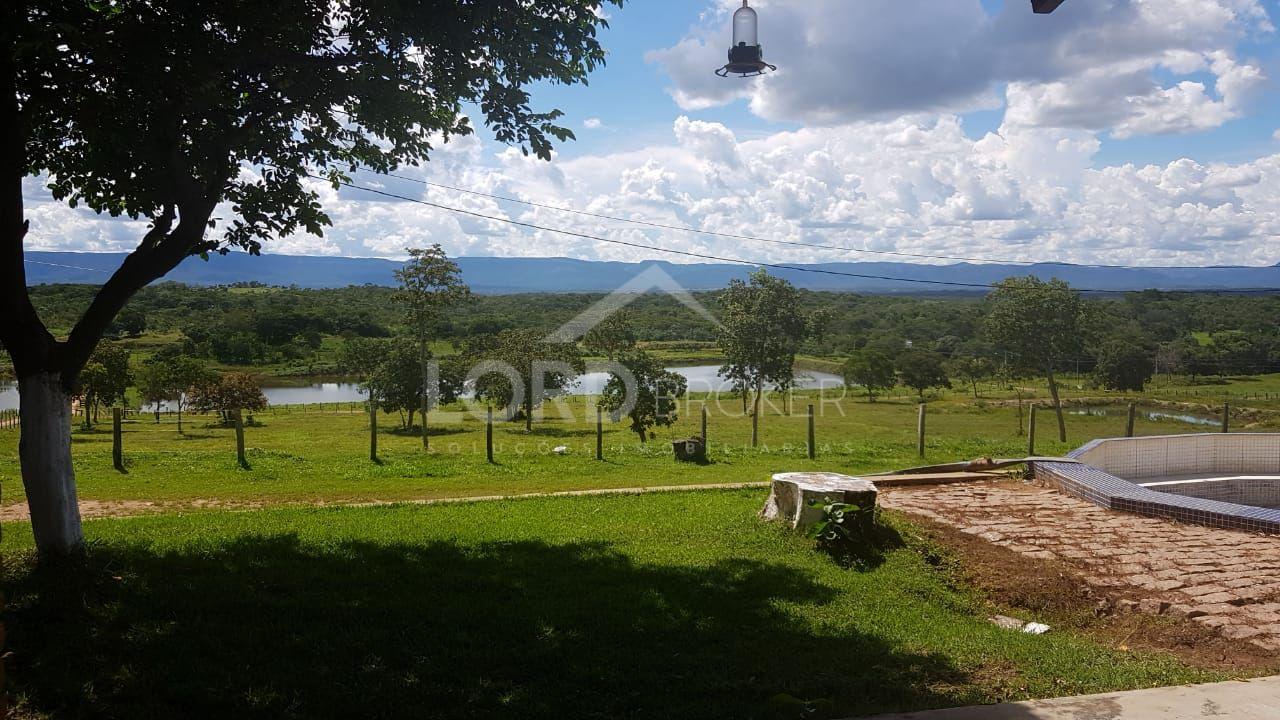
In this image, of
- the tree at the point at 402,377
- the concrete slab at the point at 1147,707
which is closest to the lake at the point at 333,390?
the tree at the point at 402,377

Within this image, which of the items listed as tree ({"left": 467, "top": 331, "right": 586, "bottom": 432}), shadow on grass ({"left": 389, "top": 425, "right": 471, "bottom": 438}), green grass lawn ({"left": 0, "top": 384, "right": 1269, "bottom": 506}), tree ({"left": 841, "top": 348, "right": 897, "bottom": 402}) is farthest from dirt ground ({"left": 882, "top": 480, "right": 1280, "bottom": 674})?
tree ({"left": 841, "top": 348, "right": 897, "bottom": 402})

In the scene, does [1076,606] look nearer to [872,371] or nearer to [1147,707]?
[1147,707]

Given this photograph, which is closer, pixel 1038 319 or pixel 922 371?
pixel 1038 319

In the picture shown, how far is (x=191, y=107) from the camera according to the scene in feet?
20.1

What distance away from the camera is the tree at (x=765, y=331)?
93.5 feet

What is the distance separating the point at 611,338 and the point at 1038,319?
1759cm

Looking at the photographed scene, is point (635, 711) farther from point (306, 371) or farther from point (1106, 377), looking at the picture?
point (306, 371)

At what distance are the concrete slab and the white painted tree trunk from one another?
5854 mm

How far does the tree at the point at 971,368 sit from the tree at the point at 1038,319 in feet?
54.5

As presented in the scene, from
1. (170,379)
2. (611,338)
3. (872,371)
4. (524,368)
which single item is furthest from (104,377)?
(872,371)

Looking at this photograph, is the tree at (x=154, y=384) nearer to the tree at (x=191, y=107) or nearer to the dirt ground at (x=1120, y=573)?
the tree at (x=191, y=107)

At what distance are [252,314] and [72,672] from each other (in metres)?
85.5

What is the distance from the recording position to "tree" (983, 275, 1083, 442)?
102 feet

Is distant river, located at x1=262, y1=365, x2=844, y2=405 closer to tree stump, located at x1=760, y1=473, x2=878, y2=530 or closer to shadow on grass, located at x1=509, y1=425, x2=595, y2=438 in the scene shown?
shadow on grass, located at x1=509, y1=425, x2=595, y2=438
